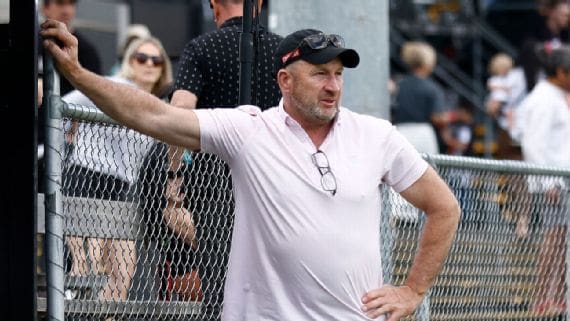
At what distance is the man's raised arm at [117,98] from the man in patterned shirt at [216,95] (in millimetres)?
1017

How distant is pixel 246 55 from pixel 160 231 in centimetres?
84

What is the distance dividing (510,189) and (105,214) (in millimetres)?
3183

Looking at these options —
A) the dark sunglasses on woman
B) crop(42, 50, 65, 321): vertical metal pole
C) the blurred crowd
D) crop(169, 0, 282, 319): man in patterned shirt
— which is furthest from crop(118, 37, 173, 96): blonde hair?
crop(42, 50, 65, 321): vertical metal pole

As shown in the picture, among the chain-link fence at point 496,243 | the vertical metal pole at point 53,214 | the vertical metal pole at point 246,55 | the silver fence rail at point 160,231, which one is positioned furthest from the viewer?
the chain-link fence at point 496,243

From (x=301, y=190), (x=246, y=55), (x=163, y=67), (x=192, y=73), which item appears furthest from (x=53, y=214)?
(x=163, y=67)

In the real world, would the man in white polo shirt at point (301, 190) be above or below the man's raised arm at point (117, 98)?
below

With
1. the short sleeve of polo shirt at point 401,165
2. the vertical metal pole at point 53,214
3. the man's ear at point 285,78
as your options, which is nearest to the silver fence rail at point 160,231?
the vertical metal pole at point 53,214

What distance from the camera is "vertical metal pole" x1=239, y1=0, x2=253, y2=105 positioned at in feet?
20.9

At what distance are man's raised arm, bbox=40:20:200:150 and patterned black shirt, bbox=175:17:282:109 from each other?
5.47 feet

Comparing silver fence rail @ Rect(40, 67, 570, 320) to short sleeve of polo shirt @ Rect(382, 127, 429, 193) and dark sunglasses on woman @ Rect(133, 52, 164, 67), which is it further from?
dark sunglasses on woman @ Rect(133, 52, 164, 67)

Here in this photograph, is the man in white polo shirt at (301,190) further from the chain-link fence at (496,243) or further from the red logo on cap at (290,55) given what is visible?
the chain-link fence at (496,243)

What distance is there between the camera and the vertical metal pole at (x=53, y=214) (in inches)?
206

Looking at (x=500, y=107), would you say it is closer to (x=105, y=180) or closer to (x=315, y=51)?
(x=105, y=180)
